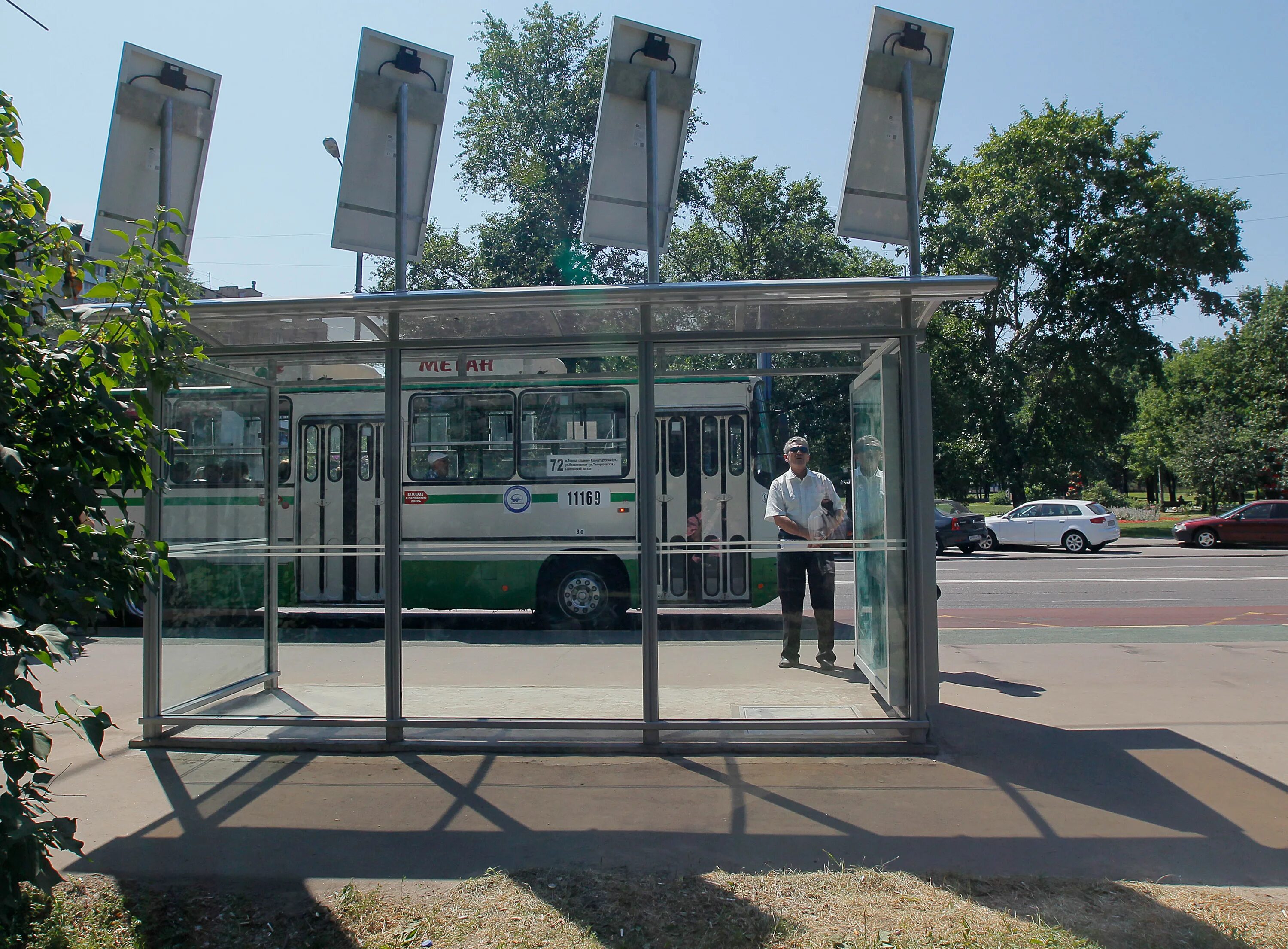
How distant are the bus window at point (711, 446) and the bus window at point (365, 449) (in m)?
2.97

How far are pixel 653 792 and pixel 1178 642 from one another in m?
7.40

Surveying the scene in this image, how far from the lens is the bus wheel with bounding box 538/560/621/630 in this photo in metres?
7.02

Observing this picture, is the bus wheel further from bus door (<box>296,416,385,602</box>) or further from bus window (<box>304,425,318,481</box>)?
bus window (<box>304,425,318,481</box>)

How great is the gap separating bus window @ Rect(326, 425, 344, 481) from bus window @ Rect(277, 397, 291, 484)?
56 centimetres

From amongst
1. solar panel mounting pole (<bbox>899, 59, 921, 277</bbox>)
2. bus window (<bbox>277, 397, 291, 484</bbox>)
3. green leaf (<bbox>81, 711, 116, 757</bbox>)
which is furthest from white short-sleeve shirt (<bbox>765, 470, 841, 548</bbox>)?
green leaf (<bbox>81, 711, 116, 757</bbox>)

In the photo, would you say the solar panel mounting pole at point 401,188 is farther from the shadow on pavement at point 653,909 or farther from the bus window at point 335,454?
the shadow on pavement at point 653,909

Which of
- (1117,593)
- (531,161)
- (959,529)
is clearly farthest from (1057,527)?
(531,161)

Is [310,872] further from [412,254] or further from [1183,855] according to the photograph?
[412,254]

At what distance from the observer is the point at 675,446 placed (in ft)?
22.5

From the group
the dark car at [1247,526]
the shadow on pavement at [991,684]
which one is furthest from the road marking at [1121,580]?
the dark car at [1247,526]

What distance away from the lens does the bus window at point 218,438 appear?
6609 millimetres

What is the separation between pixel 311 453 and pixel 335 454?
0.29 meters

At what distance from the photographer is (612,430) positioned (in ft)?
24.0

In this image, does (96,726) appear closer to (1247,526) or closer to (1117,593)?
(1117,593)
